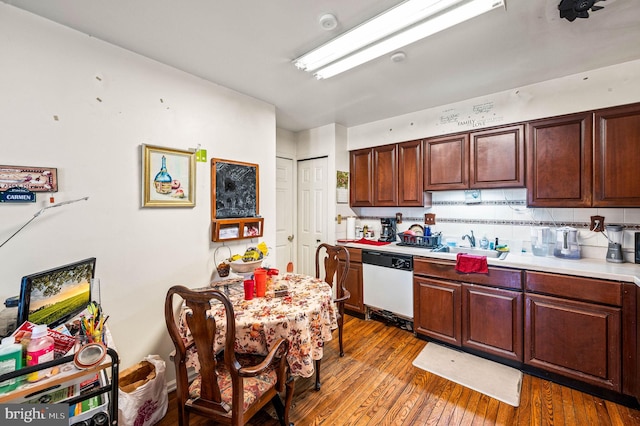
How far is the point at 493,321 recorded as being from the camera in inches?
94.8

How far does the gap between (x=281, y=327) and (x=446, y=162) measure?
254cm

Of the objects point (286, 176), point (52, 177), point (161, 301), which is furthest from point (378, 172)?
point (52, 177)

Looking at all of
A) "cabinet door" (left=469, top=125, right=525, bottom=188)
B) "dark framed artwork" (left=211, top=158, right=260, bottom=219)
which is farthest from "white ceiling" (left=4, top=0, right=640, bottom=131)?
"dark framed artwork" (left=211, top=158, right=260, bottom=219)

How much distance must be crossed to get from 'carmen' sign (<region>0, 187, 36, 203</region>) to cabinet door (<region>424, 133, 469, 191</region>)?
3.38 meters

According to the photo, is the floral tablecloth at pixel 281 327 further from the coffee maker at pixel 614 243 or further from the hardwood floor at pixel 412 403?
the coffee maker at pixel 614 243

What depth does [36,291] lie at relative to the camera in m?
1.21

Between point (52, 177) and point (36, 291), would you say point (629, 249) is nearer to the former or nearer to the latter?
point (36, 291)

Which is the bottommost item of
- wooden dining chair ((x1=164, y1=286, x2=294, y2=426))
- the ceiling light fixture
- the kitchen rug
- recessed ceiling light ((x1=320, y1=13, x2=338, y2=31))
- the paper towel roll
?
the kitchen rug

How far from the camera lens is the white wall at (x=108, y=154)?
1.54 meters

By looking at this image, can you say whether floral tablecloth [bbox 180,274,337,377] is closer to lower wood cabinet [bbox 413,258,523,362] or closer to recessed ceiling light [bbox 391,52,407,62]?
lower wood cabinet [bbox 413,258,523,362]

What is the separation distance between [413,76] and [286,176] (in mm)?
2190

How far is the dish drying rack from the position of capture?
3.10 metres

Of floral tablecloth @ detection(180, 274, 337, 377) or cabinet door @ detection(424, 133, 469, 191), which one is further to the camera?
cabinet door @ detection(424, 133, 469, 191)

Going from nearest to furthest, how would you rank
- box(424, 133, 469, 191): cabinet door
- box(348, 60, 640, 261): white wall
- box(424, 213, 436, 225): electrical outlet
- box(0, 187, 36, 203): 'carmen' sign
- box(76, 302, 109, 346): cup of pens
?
box(76, 302, 109, 346): cup of pens, box(0, 187, 36, 203): 'carmen' sign, box(348, 60, 640, 261): white wall, box(424, 133, 469, 191): cabinet door, box(424, 213, 436, 225): electrical outlet
